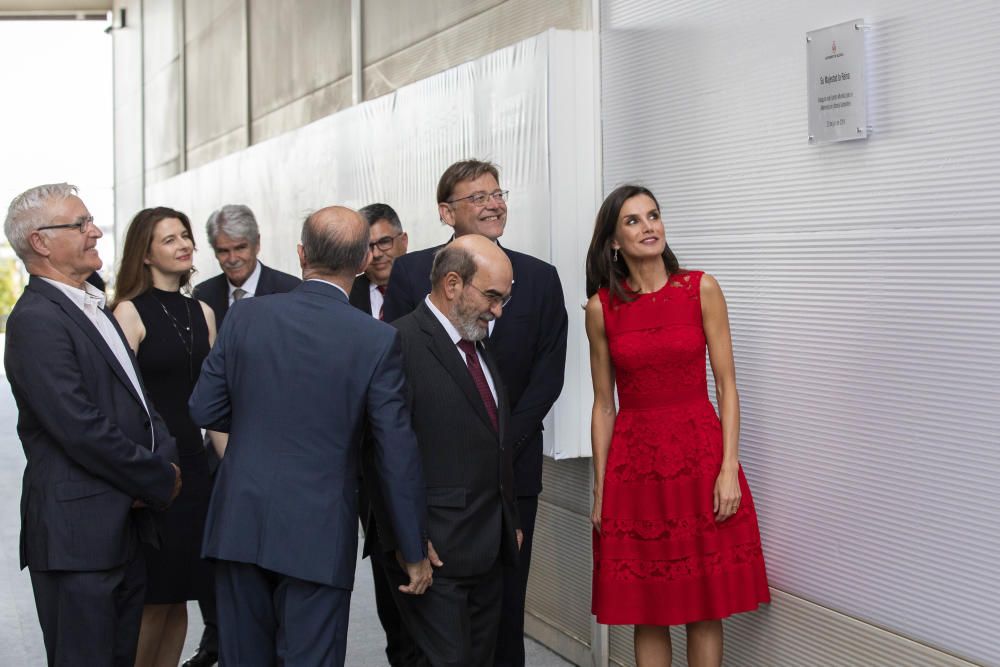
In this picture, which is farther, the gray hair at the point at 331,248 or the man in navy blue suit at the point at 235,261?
the man in navy blue suit at the point at 235,261

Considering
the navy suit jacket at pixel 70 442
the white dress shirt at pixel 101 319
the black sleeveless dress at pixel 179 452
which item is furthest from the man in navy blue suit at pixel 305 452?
the black sleeveless dress at pixel 179 452

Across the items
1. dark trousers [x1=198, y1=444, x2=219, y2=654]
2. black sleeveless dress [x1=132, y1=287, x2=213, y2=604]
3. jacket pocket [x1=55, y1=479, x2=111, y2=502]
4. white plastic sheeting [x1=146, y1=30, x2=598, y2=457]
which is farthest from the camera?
white plastic sheeting [x1=146, y1=30, x2=598, y2=457]

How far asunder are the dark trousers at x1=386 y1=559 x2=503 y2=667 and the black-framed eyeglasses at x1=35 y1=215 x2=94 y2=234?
1.35m

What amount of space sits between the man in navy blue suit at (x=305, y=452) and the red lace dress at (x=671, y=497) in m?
0.83

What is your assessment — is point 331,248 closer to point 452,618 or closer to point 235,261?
point 452,618

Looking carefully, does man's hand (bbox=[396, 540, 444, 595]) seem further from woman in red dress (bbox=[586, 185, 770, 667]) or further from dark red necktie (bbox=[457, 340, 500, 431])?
woman in red dress (bbox=[586, 185, 770, 667])

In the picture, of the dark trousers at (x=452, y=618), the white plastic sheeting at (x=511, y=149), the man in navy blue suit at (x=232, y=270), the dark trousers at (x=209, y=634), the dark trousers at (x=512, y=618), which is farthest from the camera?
the man in navy blue suit at (x=232, y=270)

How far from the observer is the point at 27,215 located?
3.49 meters

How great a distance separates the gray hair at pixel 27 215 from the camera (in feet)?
11.4

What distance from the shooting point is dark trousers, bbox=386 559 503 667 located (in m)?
3.16

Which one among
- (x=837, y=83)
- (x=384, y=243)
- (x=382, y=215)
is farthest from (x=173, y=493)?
(x=837, y=83)

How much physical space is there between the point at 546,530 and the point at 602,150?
178 cm

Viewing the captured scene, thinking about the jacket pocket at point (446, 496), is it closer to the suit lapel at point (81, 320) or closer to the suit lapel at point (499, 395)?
the suit lapel at point (499, 395)

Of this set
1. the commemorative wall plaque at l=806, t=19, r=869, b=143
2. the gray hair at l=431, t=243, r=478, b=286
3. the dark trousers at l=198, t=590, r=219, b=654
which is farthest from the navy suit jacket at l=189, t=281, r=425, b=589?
the dark trousers at l=198, t=590, r=219, b=654
